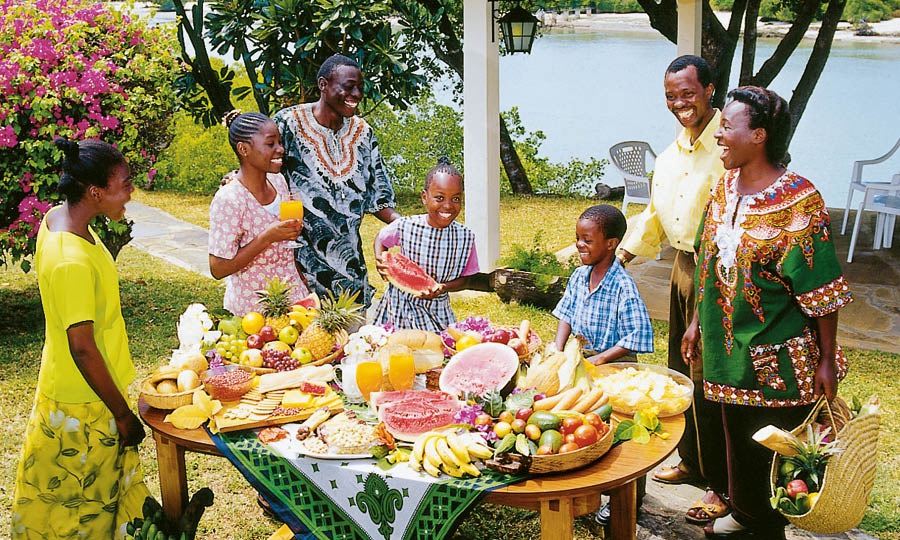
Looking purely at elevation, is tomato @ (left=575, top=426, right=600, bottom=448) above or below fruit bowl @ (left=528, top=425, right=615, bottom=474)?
above

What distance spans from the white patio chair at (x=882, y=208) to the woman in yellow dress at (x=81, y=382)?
8177 mm

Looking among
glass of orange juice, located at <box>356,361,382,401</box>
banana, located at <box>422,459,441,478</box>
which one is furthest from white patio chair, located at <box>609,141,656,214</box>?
banana, located at <box>422,459,441,478</box>

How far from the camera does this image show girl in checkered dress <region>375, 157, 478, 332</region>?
4.72 metres

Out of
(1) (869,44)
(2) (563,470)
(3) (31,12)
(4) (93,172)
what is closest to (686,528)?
(2) (563,470)

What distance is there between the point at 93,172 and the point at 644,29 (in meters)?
14.9

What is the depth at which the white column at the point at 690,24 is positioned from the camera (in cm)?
918

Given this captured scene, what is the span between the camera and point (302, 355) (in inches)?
167

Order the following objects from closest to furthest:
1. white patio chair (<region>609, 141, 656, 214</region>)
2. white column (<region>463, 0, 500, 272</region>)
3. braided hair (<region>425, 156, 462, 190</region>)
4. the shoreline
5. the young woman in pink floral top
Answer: braided hair (<region>425, 156, 462, 190</region>)
the young woman in pink floral top
white column (<region>463, 0, 500, 272</region>)
white patio chair (<region>609, 141, 656, 214</region>)
the shoreline

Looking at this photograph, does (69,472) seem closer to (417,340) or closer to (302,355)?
(302,355)

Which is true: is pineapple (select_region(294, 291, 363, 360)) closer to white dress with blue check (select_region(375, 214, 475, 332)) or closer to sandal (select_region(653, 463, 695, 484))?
white dress with blue check (select_region(375, 214, 475, 332))

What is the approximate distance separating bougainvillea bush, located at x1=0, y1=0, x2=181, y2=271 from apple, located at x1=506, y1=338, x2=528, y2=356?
4.81 metres

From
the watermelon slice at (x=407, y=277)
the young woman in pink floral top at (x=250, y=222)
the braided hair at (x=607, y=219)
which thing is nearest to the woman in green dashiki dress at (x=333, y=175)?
the young woman in pink floral top at (x=250, y=222)

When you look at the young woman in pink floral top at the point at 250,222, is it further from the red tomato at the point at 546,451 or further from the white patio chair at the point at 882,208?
the white patio chair at the point at 882,208

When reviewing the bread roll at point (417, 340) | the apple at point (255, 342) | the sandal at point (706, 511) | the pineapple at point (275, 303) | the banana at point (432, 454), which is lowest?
the sandal at point (706, 511)
